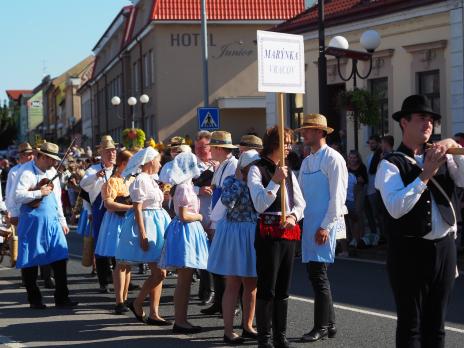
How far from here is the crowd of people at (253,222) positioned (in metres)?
5.82

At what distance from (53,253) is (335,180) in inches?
153

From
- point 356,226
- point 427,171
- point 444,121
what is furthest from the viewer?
point 444,121

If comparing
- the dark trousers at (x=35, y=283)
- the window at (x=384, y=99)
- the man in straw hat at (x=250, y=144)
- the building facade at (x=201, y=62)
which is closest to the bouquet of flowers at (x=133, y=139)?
Answer: the dark trousers at (x=35, y=283)

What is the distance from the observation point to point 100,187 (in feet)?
40.3

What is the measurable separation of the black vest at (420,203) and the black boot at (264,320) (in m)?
2.00

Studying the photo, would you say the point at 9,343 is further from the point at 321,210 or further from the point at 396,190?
the point at 396,190

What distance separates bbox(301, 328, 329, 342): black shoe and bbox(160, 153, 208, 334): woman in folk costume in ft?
Answer: 3.81

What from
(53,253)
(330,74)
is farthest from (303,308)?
(330,74)

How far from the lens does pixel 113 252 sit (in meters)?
10.4

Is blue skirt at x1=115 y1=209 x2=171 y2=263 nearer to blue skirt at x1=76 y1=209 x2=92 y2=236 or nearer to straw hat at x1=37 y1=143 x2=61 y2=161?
straw hat at x1=37 y1=143 x2=61 y2=161

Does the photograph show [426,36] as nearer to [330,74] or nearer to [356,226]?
[330,74]

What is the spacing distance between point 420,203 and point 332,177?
8.15 ft

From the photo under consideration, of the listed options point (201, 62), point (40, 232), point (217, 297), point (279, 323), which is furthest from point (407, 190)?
point (201, 62)

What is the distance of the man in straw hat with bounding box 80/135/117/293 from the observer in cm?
1195
